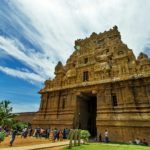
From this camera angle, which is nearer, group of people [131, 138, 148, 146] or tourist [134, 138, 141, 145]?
group of people [131, 138, 148, 146]

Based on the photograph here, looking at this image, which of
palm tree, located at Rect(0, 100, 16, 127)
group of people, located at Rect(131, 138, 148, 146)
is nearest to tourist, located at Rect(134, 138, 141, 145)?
group of people, located at Rect(131, 138, 148, 146)

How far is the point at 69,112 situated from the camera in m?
25.8

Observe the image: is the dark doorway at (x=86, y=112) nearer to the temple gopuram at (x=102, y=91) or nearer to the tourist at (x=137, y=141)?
the temple gopuram at (x=102, y=91)

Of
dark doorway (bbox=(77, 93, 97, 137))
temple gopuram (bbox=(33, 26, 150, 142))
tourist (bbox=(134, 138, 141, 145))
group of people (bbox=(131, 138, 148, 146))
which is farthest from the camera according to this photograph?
dark doorway (bbox=(77, 93, 97, 137))

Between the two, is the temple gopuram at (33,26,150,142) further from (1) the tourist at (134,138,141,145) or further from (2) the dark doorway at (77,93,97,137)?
(1) the tourist at (134,138,141,145)

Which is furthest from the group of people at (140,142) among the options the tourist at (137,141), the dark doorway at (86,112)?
the dark doorway at (86,112)

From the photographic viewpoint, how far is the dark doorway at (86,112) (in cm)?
2683

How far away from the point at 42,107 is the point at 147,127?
20.4m

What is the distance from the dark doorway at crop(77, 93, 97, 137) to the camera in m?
26.8

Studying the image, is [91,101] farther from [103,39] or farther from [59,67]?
[103,39]

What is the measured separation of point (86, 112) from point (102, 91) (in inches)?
296

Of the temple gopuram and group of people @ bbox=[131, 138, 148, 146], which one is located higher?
the temple gopuram

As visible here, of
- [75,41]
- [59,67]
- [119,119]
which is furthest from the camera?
[75,41]

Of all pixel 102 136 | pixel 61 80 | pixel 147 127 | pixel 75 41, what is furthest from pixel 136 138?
pixel 75 41
